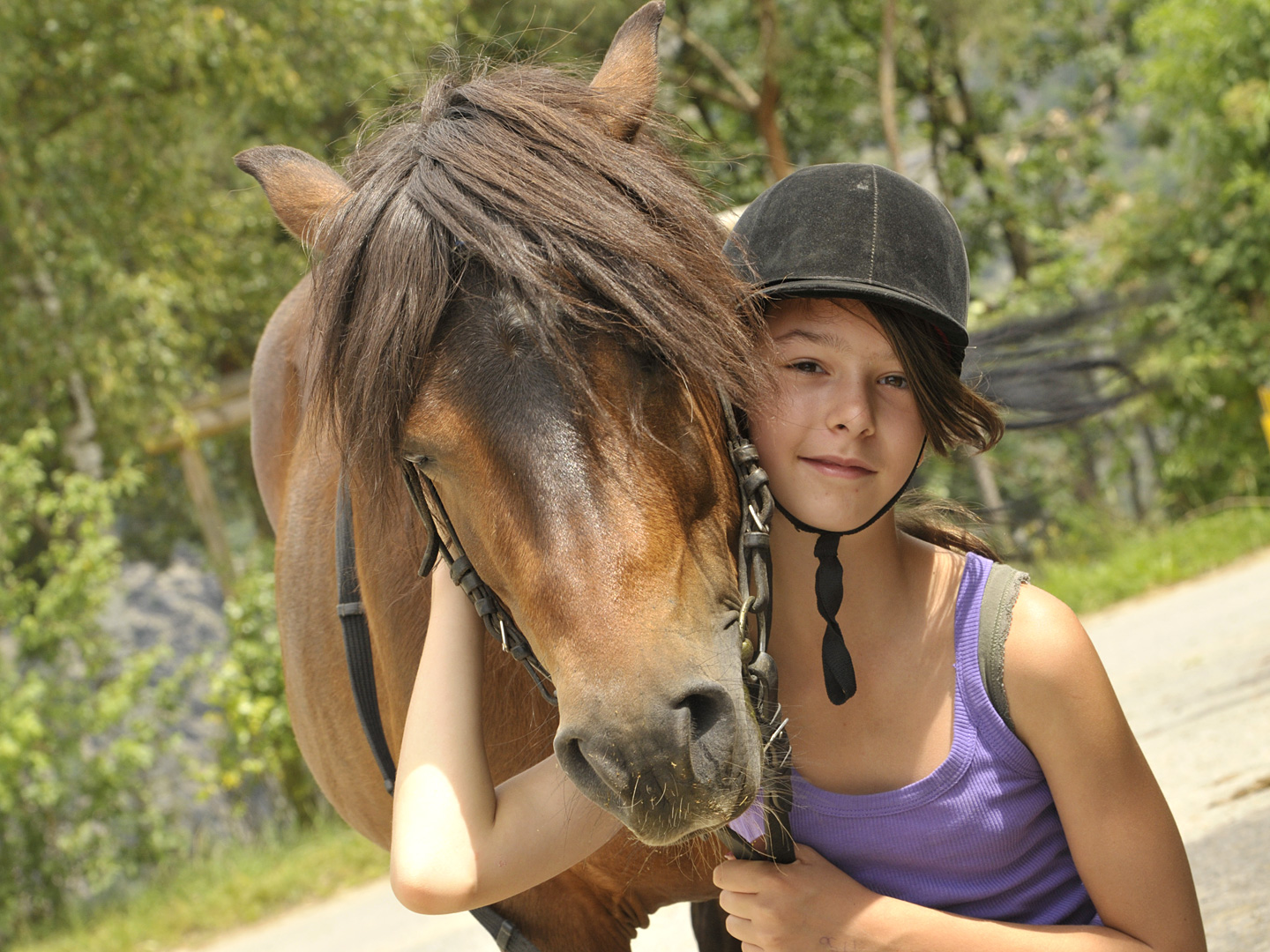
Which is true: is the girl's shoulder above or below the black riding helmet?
below

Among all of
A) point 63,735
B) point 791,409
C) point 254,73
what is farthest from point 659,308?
point 254,73

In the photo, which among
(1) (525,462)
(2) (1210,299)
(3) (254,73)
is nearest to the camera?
(1) (525,462)

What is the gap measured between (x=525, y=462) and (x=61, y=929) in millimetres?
5741

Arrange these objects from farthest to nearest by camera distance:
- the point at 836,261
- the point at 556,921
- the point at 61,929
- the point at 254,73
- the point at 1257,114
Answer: the point at 1257,114
the point at 254,73
the point at 61,929
the point at 556,921
the point at 836,261

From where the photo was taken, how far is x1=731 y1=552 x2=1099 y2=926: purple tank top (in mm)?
1475

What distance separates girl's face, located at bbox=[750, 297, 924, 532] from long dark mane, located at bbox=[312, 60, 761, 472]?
8 centimetres

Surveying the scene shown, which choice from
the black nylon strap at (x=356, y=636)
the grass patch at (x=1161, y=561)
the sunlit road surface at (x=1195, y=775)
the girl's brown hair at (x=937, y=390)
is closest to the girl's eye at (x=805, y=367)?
the girl's brown hair at (x=937, y=390)

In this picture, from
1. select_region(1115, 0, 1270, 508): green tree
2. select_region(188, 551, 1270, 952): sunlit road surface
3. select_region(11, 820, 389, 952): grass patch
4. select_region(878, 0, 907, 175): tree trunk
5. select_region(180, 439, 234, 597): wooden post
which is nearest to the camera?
select_region(188, 551, 1270, 952): sunlit road surface

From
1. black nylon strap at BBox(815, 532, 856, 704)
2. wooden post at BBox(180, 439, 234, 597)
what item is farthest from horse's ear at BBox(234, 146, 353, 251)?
wooden post at BBox(180, 439, 234, 597)

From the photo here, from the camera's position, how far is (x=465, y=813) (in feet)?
4.75

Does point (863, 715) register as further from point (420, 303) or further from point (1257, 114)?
point (1257, 114)

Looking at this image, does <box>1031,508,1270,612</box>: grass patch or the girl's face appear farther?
<box>1031,508,1270,612</box>: grass patch

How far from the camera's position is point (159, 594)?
50.3 feet

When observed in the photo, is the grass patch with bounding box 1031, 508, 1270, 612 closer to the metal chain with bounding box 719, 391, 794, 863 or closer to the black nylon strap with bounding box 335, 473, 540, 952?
the black nylon strap with bounding box 335, 473, 540, 952
